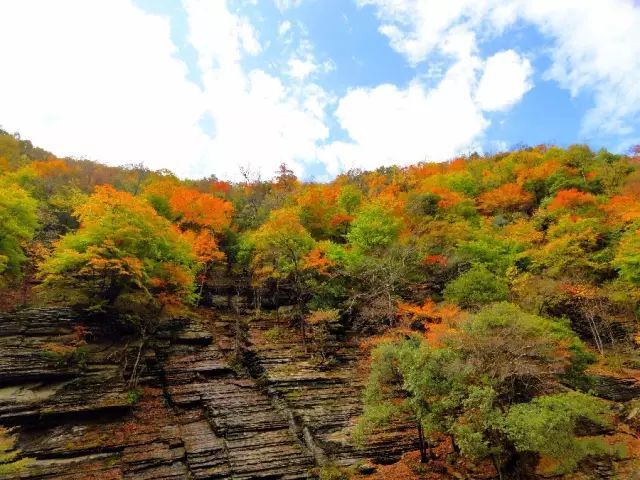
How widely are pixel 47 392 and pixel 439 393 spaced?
20374 mm

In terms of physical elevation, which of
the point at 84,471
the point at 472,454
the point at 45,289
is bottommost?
the point at 472,454

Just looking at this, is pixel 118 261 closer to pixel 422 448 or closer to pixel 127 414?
pixel 127 414

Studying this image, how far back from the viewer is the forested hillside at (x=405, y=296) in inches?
685

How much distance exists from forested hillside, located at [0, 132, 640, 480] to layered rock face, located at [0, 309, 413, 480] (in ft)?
1.79

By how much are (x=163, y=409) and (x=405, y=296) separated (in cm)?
2067

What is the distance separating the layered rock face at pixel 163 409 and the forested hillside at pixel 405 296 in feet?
1.79

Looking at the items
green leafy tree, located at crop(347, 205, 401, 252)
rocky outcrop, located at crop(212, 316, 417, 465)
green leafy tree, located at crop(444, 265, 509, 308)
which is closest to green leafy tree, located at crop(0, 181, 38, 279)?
rocky outcrop, located at crop(212, 316, 417, 465)

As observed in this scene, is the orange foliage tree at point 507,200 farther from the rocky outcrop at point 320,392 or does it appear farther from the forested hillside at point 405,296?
the rocky outcrop at point 320,392


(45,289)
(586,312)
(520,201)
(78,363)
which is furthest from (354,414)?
(520,201)

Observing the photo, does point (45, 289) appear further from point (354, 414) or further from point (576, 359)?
point (576, 359)

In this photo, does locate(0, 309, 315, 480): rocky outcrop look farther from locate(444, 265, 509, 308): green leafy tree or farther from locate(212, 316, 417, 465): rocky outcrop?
locate(444, 265, 509, 308): green leafy tree

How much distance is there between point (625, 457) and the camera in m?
18.5

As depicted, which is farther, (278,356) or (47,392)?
(278,356)

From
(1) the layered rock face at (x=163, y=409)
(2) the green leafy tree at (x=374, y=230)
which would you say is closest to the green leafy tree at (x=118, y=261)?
(1) the layered rock face at (x=163, y=409)
